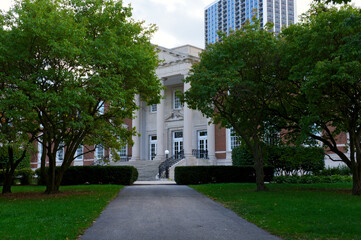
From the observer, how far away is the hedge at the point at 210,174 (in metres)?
24.9

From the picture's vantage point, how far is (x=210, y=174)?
25.1 metres

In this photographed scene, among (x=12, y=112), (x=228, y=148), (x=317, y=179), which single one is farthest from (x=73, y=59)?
(x=228, y=148)

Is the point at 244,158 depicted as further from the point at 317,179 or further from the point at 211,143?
the point at 317,179

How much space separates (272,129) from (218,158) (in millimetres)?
17863

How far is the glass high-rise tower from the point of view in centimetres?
13588

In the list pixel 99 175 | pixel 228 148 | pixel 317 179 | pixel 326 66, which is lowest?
pixel 317 179

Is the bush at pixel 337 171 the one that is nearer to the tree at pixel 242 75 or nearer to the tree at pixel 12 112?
the tree at pixel 242 75

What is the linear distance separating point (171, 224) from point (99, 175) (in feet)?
56.9

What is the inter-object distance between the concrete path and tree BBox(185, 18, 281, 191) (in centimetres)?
562

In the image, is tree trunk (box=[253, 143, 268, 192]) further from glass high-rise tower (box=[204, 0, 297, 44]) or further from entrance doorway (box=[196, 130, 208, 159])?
glass high-rise tower (box=[204, 0, 297, 44])

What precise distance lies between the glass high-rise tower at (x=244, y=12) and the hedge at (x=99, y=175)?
114224 millimetres

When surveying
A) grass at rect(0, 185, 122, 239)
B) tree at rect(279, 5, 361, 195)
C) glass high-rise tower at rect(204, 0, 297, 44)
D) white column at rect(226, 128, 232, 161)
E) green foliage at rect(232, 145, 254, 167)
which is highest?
glass high-rise tower at rect(204, 0, 297, 44)

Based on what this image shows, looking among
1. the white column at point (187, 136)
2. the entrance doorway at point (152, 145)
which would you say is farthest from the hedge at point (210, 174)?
the entrance doorway at point (152, 145)

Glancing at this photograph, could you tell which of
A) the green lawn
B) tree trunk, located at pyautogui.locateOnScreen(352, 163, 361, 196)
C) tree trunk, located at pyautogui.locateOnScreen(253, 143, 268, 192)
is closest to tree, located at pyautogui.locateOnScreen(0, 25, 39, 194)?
the green lawn
